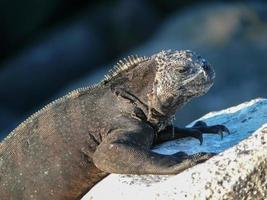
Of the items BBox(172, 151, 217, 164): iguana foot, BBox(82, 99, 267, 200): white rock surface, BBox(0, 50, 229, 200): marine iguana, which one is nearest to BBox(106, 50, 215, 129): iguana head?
BBox(0, 50, 229, 200): marine iguana

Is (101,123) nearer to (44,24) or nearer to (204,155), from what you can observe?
(204,155)

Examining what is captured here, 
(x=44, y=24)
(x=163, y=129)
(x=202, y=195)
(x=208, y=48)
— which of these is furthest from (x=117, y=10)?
(x=202, y=195)

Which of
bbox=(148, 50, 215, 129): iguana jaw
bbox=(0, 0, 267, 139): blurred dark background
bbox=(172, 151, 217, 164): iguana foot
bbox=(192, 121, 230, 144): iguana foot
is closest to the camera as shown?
bbox=(172, 151, 217, 164): iguana foot

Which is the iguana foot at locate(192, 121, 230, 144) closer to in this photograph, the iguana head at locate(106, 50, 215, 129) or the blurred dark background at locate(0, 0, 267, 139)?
the iguana head at locate(106, 50, 215, 129)

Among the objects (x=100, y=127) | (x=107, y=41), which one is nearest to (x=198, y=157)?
(x=100, y=127)

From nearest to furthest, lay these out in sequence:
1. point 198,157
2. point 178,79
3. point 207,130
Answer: point 198,157 < point 178,79 < point 207,130

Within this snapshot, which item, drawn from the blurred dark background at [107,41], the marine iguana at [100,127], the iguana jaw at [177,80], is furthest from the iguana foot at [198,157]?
the blurred dark background at [107,41]

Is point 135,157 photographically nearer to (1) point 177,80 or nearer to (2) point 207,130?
(1) point 177,80
